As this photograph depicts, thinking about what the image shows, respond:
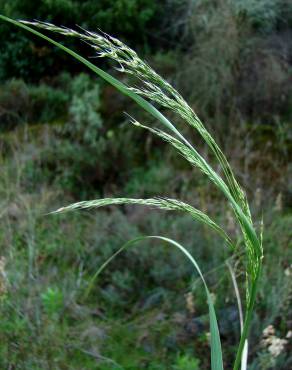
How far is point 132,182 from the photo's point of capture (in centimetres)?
486

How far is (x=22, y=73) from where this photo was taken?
19.1 feet

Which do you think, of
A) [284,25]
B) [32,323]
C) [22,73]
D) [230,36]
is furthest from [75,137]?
[32,323]

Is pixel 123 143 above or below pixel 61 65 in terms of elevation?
below

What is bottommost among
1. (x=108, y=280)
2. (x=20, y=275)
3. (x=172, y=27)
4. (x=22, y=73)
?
(x=108, y=280)

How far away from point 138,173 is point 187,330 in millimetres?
2145

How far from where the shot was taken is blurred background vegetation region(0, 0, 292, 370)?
2857 mm

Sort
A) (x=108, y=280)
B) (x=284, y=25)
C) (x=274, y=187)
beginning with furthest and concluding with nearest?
1. (x=284, y=25)
2. (x=274, y=187)
3. (x=108, y=280)

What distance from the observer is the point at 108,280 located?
3.65 metres

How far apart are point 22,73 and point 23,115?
51cm

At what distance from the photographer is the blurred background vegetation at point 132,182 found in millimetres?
2857

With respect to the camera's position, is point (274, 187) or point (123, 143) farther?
point (123, 143)

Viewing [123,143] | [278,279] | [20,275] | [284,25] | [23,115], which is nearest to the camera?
[20,275]

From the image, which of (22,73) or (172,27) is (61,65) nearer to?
(22,73)

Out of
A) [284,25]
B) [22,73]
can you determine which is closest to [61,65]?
[22,73]
